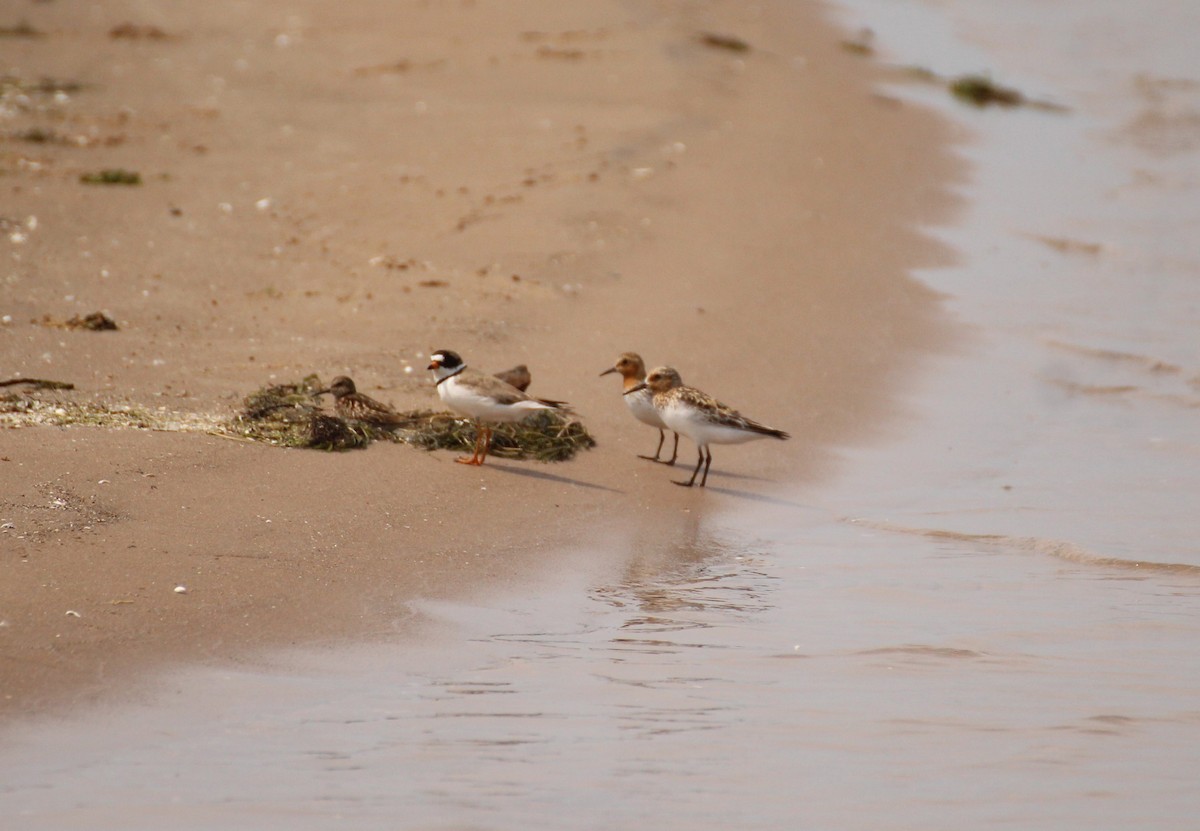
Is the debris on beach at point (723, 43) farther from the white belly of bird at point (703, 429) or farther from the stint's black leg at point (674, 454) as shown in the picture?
the white belly of bird at point (703, 429)

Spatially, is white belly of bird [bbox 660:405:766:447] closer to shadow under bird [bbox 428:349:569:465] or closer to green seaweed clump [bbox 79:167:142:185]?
shadow under bird [bbox 428:349:569:465]

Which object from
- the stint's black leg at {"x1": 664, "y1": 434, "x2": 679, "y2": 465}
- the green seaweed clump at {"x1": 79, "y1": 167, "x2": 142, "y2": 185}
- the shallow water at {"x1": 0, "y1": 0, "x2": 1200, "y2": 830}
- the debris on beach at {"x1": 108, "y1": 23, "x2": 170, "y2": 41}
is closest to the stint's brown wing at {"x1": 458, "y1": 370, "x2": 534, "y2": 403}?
the stint's black leg at {"x1": 664, "y1": 434, "x2": 679, "y2": 465}

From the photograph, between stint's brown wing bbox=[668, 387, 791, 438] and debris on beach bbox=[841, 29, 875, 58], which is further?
debris on beach bbox=[841, 29, 875, 58]

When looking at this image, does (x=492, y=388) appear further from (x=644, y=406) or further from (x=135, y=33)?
(x=135, y=33)

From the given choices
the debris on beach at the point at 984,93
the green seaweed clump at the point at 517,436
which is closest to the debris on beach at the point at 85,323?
the green seaweed clump at the point at 517,436

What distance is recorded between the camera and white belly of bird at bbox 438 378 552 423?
893 cm

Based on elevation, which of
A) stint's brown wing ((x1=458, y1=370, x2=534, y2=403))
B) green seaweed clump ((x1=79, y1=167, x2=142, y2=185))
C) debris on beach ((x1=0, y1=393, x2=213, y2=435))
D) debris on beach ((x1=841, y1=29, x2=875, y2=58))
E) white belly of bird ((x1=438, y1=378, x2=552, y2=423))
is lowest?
debris on beach ((x1=0, y1=393, x2=213, y2=435))

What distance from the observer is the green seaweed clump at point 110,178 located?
13906 millimetres

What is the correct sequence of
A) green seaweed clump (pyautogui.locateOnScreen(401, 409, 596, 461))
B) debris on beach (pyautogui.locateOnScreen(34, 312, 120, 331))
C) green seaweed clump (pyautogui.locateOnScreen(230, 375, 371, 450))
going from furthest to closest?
debris on beach (pyautogui.locateOnScreen(34, 312, 120, 331)) < green seaweed clump (pyautogui.locateOnScreen(401, 409, 596, 461)) < green seaweed clump (pyautogui.locateOnScreen(230, 375, 371, 450))

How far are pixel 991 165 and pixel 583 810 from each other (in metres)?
14.7

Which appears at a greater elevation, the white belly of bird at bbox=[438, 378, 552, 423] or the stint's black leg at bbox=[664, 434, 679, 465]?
the white belly of bird at bbox=[438, 378, 552, 423]

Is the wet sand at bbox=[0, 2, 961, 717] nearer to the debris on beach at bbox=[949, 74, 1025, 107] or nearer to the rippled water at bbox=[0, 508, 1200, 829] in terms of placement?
the rippled water at bbox=[0, 508, 1200, 829]

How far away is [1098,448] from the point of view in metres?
9.99

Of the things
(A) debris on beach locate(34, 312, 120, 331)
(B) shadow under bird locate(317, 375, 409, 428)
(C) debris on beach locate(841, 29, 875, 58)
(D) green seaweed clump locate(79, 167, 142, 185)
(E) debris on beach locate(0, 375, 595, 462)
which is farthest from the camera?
(C) debris on beach locate(841, 29, 875, 58)
